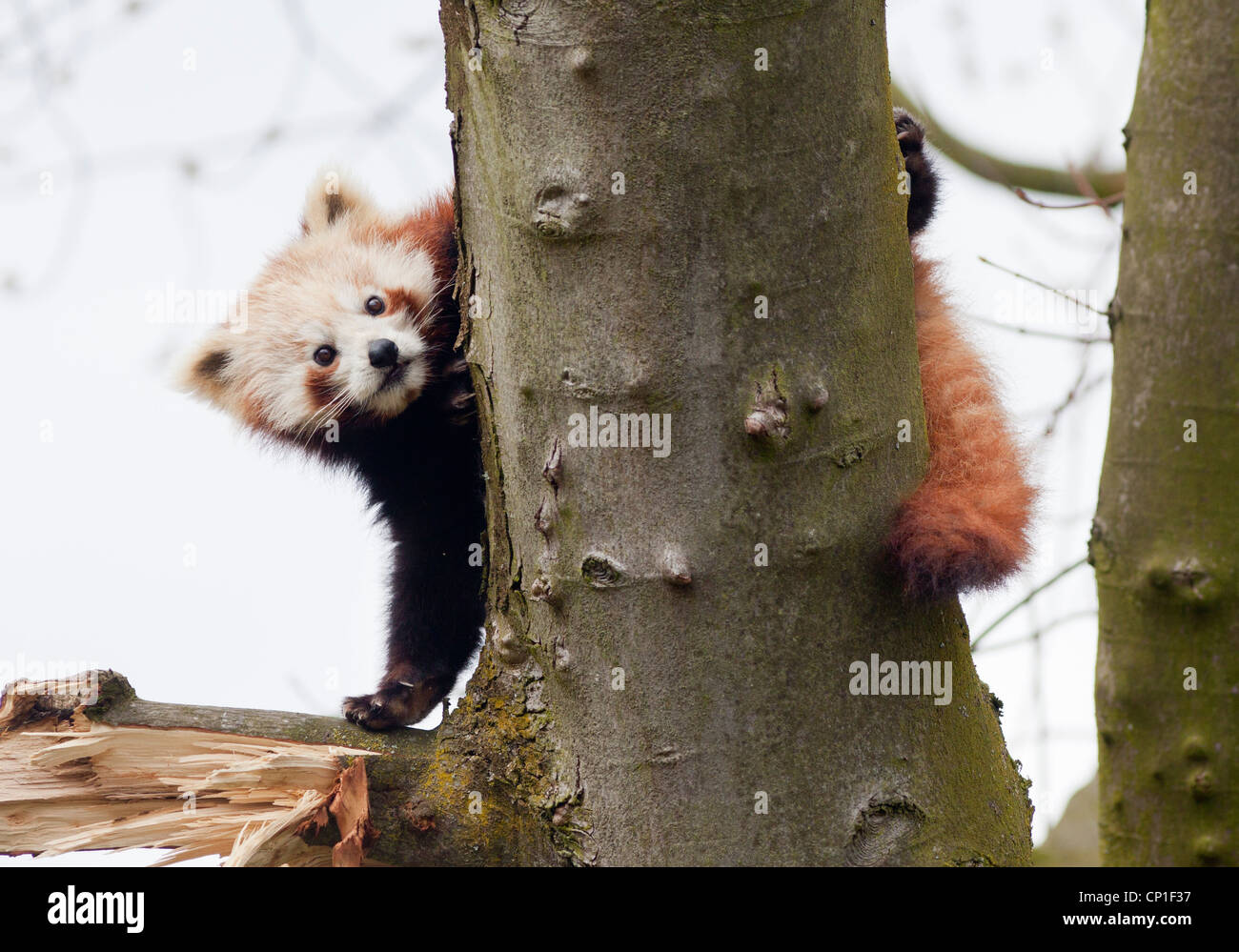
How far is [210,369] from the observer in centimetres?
457

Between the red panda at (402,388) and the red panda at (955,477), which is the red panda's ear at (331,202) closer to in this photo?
the red panda at (402,388)

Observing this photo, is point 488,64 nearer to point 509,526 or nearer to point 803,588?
point 509,526

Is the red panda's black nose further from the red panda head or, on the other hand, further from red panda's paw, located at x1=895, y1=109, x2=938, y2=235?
red panda's paw, located at x1=895, y1=109, x2=938, y2=235

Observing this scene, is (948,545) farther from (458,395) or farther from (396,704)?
(458,395)

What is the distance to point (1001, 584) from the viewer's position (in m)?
2.28

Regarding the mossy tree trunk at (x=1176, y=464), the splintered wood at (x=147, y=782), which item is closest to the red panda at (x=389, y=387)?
the splintered wood at (x=147, y=782)

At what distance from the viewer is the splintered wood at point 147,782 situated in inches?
96.7

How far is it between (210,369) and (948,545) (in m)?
3.54

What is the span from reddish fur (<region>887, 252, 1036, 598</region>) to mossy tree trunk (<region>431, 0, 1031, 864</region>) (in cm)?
8

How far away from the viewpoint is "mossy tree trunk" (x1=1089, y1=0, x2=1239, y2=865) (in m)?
1.43

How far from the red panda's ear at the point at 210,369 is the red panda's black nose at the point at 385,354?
1171 millimetres

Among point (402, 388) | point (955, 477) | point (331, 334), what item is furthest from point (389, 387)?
point (955, 477)
